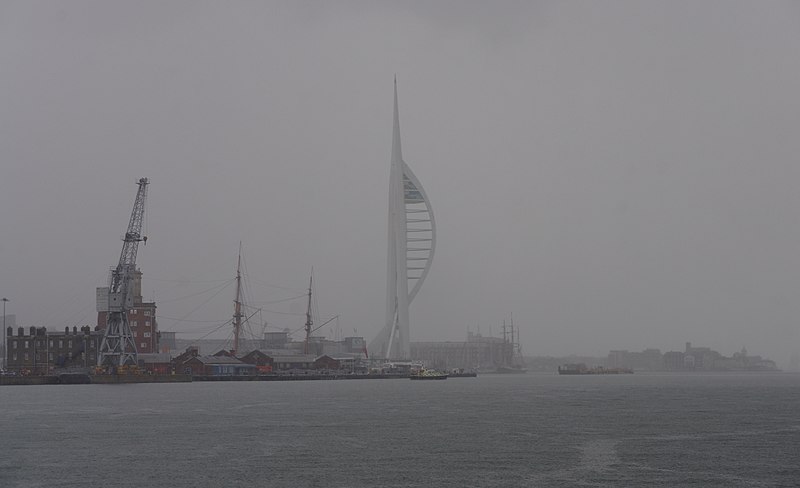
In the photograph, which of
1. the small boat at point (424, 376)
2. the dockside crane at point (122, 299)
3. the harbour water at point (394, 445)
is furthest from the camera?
the small boat at point (424, 376)

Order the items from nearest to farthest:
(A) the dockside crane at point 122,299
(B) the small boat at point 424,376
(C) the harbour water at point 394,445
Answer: (C) the harbour water at point 394,445
(A) the dockside crane at point 122,299
(B) the small boat at point 424,376

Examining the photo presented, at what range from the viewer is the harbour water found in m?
32.7

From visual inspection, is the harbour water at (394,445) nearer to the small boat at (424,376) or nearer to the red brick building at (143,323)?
the red brick building at (143,323)

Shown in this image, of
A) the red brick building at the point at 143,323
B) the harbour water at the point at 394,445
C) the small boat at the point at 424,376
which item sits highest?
the red brick building at the point at 143,323

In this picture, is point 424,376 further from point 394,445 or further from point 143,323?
point 394,445

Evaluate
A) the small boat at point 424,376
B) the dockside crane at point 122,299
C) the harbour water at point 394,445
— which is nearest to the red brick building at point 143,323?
the dockside crane at point 122,299

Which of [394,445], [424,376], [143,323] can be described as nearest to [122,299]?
[143,323]

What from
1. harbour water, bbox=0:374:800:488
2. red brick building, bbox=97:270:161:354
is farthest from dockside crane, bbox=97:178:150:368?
harbour water, bbox=0:374:800:488

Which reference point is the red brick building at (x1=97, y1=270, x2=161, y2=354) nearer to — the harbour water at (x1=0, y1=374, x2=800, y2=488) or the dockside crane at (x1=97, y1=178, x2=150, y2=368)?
the dockside crane at (x1=97, y1=178, x2=150, y2=368)

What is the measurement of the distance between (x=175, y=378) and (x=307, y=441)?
79.1 metres

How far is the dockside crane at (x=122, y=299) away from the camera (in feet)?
352

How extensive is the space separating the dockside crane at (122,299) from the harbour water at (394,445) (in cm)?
4130

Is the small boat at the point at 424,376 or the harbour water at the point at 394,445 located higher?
the small boat at the point at 424,376

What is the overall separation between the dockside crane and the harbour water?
4130 centimetres
